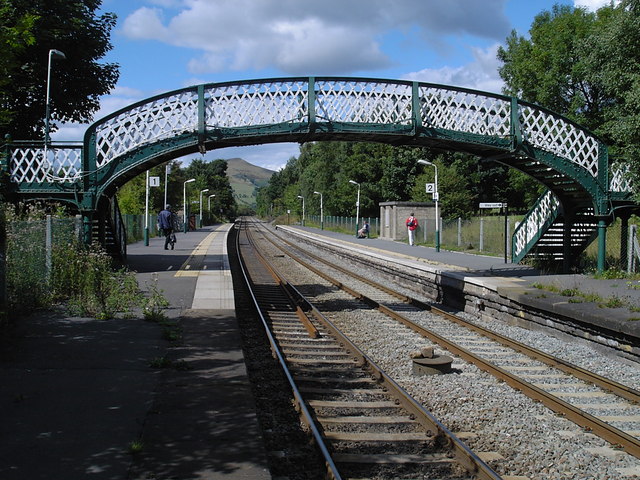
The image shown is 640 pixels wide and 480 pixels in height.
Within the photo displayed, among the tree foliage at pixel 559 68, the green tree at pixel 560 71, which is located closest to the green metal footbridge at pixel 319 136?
the tree foliage at pixel 559 68

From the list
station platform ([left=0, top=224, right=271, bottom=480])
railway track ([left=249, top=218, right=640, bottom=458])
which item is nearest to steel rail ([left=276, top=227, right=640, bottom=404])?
railway track ([left=249, top=218, right=640, bottom=458])

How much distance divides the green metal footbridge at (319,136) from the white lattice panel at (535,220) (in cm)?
134

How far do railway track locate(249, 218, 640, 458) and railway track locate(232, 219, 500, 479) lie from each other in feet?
5.07

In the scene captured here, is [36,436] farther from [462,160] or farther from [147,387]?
[462,160]

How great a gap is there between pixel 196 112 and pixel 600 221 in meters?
10.5

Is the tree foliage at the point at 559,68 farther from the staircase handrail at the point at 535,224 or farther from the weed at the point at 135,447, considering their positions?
the weed at the point at 135,447

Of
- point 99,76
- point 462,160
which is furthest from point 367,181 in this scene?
point 99,76

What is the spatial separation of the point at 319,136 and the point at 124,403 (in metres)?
9.64

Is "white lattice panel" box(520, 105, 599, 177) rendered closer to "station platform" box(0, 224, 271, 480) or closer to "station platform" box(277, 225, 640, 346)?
"station platform" box(277, 225, 640, 346)

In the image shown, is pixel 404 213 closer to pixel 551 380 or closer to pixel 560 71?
pixel 560 71

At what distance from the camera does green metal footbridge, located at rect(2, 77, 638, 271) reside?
47.2ft

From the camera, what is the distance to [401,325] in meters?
12.0

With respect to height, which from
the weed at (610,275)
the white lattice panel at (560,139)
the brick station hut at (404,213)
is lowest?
the weed at (610,275)

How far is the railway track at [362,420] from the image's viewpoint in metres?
5.05
